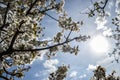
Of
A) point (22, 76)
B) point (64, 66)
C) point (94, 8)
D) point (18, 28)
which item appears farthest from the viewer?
point (64, 66)

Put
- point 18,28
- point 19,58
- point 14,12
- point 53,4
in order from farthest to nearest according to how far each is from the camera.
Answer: point 53,4
point 19,58
point 14,12
point 18,28

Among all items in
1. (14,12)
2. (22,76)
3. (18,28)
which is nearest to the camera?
(18,28)

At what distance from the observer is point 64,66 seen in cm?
2608

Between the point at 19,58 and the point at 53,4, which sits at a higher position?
the point at 53,4

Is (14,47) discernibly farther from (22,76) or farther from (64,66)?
(64,66)

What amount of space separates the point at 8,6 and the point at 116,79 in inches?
773

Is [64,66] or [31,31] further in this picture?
[64,66]

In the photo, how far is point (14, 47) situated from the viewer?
717 inches

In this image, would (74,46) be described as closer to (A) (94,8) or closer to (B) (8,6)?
(B) (8,6)

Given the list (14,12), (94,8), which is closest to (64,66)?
(14,12)

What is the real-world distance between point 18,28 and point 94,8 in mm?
5000

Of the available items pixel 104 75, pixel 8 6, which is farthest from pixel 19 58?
pixel 104 75

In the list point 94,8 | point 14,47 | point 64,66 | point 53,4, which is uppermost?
point 53,4

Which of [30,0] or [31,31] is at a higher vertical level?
[30,0]
